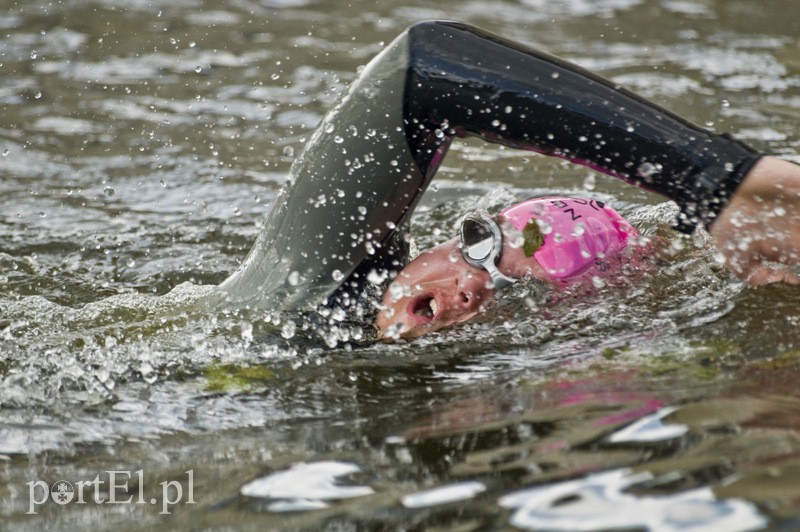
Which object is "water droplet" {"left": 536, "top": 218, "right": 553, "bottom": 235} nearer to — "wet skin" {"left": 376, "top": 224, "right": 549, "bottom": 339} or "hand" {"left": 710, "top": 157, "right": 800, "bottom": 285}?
"wet skin" {"left": 376, "top": 224, "right": 549, "bottom": 339}

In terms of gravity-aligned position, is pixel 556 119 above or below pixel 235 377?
above

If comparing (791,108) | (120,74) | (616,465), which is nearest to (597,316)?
(616,465)

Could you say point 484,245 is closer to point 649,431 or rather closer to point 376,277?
point 376,277

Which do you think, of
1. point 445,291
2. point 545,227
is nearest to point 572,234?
point 545,227

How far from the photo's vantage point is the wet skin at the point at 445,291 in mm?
3291

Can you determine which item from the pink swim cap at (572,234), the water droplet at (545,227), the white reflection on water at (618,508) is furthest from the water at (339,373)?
the water droplet at (545,227)

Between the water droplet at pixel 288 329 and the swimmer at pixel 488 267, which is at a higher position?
the swimmer at pixel 488 267

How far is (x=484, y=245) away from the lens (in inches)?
130

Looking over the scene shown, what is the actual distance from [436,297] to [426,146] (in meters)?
0.47

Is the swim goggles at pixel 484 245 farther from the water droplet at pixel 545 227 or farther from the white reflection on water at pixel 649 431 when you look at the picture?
the white reflection on water at pixel 649 431

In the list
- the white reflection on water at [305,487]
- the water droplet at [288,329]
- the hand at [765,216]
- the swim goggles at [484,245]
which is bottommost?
the white reflection on water at [305,487]

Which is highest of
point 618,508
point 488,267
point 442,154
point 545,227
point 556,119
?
point 556,119

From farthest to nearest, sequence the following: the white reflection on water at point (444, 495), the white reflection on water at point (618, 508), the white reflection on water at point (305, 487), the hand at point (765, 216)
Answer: the hand at point (765, 216) → the white reflection on water at point (305, 487) → the white reflection on water at point (444, 495) → the white reflection on water at point (618, 508)

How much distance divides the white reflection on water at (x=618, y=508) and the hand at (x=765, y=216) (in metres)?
0.99
